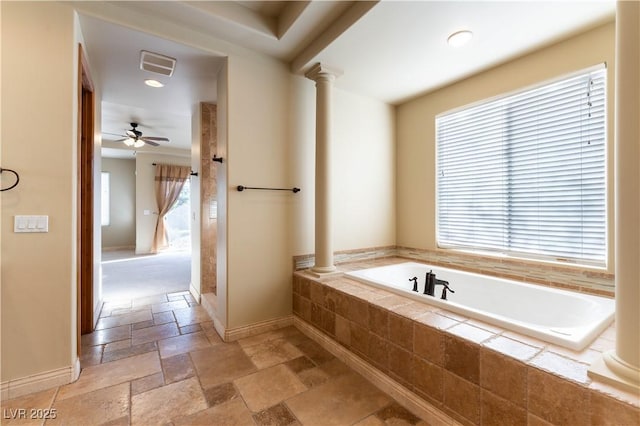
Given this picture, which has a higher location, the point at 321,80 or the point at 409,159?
the point at 321,80

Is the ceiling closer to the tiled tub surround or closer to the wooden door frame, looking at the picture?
the wooden door frame

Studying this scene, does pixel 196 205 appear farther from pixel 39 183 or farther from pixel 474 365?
pixel 474 365

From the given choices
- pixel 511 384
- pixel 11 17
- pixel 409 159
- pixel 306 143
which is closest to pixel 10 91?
pixel 11 17

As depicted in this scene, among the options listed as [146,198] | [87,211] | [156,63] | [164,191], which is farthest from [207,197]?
[146,198]

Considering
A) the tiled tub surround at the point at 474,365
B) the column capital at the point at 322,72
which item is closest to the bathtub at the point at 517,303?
the tiled tub surround at the point at 474,365

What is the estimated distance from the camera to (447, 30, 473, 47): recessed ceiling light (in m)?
1.99

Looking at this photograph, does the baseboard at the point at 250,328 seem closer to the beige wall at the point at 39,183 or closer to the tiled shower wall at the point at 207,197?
the tiled shower wall at the point at 207,197

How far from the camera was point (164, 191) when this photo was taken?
22.6 ft

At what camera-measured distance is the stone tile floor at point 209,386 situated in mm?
1479

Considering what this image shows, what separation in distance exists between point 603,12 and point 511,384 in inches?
92.1

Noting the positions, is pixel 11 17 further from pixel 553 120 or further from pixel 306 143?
pixel 553 120

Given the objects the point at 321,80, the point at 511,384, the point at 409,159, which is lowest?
the point at 511,384

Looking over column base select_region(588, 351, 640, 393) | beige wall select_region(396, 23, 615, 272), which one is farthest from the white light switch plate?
beige wall select_region(396, 23, 615, 272)

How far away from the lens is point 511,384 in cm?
113
